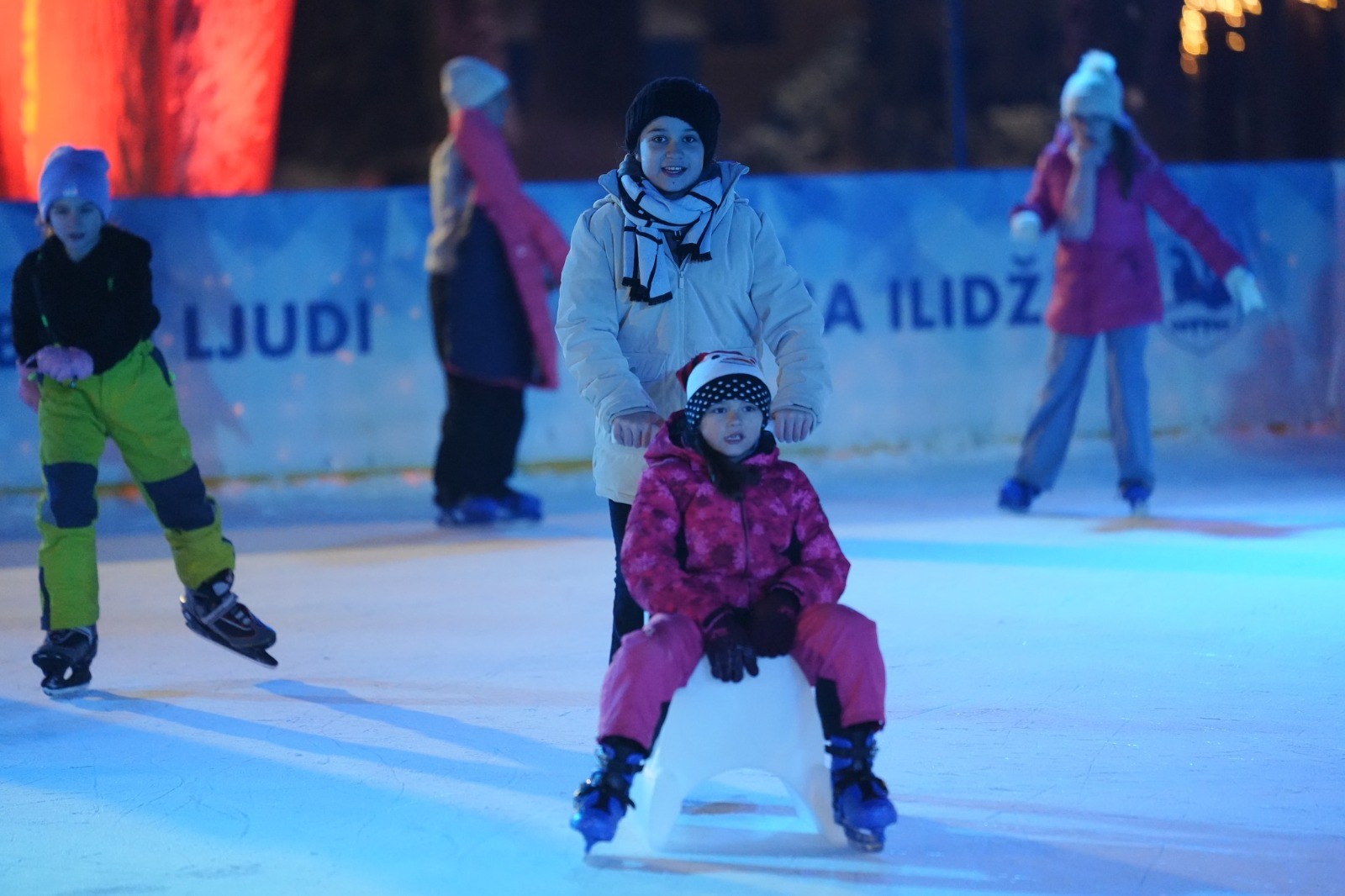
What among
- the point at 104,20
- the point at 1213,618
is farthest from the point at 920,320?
the point at 104,20

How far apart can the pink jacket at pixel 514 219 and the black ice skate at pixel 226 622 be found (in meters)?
2.38

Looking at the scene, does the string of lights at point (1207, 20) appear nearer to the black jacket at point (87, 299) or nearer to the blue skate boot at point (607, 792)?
the black jacket at point (87, 299)

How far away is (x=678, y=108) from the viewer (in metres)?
2.79

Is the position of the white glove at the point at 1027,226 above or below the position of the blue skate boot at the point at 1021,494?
above

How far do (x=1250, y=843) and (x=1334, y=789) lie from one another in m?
0.35

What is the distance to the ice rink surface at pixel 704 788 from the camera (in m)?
2.49

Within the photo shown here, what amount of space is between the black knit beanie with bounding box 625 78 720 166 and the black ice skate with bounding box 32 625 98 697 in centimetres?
192

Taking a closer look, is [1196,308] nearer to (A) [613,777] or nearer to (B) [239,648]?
(B) [239,648]

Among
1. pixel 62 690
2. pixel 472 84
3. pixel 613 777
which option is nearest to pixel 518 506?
pixel 472 84

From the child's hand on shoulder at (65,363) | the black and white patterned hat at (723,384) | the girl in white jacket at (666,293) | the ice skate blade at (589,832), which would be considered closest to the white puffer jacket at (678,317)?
the girl in white jacket at (666,293)

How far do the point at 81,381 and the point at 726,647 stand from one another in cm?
205

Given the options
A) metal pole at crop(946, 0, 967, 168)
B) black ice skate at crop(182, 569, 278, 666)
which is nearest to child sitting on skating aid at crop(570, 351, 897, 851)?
black ice skate at crop(182, 569, 278, 666)

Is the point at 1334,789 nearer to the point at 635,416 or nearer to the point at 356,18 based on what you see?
the point at 635,416

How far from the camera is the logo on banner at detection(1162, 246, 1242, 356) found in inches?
304
